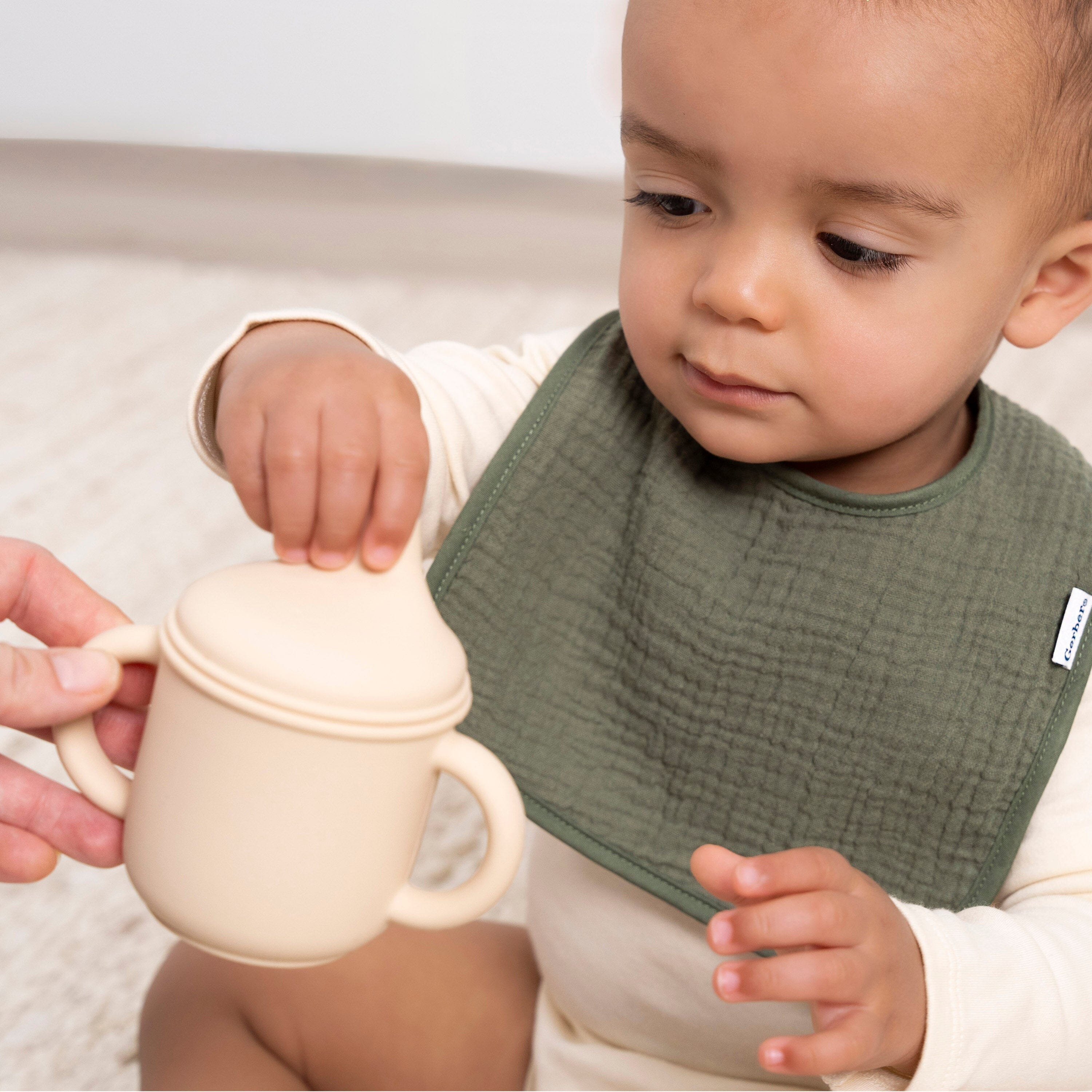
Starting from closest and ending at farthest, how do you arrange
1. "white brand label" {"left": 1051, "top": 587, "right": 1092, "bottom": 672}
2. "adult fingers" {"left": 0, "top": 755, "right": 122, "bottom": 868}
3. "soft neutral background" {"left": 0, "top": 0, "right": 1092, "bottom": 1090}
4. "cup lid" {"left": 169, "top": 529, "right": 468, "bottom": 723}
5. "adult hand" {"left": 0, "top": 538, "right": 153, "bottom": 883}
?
"cup lid" {"left": 169, "top": 529, "right": 468, "bottom": 723} → "adult hand" {"left": 0, "top": 538, "right": 153, "bottom": 883} → "adult fingers" {"left": 0, "top": 755, "right": 122, "bottom": 868} → "white brand label" {"left": 1051, "top": 587, "right": 1092, "bottom": 672} → "soft neutral background" {"left": 0, "top": 0, "right": 1092, "bottom": 1090}

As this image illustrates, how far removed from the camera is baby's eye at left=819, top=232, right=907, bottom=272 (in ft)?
2.30

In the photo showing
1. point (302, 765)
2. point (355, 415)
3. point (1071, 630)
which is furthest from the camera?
point (1071, 630)

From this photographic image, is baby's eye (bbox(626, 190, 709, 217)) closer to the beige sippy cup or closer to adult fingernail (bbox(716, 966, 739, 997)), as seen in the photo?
the beige sippy cup

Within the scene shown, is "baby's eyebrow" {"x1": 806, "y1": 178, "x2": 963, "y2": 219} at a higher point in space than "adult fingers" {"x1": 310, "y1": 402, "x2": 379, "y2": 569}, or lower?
higher

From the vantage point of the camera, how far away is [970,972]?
69cm

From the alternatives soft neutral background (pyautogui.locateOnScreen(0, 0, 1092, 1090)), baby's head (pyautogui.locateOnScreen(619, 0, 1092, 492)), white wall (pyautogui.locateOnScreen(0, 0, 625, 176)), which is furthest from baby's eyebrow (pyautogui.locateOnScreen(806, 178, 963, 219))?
white wall (pyautogui.locateOnScreen(0, 0, 625, 176))

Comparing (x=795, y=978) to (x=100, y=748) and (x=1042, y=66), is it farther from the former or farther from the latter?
(x=1042, y=66)

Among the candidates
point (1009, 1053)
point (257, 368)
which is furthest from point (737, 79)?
point (1009, 1053)

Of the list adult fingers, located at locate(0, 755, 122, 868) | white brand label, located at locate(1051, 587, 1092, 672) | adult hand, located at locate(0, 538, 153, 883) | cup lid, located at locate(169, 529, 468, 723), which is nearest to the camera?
cup lid, located at locate(169, 529, 468, 723)

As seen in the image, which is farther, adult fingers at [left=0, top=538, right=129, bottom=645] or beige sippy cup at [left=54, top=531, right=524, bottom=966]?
adult fingers at [left=0, top=538, right=129, bottom=645]

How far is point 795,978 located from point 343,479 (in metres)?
0.32

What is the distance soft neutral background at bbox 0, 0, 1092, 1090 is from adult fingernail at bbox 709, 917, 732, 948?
1.04 m

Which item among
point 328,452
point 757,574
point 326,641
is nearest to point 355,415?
point 328,452

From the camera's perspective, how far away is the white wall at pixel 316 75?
1.97 meters
